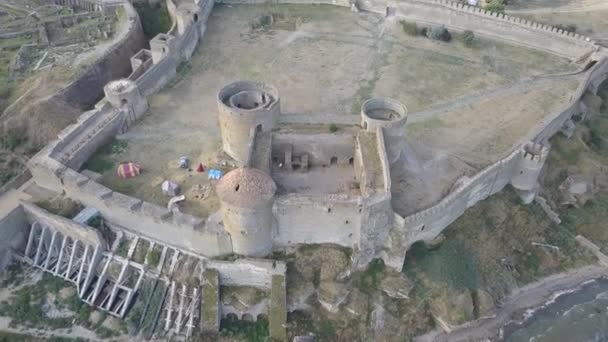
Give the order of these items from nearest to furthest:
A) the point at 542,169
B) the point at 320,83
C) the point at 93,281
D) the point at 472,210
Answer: the point at 93,281 → the point at 472,210 → the point at 542,169 → the point at 320,83

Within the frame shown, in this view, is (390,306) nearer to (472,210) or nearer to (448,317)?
(448,317)

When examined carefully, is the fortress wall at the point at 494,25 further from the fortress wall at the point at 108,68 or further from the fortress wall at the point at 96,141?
the fortress wall at the point at 96,141

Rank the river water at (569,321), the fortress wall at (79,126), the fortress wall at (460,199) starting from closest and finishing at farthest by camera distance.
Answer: the fortress wall at (460,199)
the river water at (569,321)
the fortress wall at (79,126)

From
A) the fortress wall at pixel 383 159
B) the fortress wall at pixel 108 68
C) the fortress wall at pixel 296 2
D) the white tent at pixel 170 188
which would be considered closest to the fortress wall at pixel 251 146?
the white tent at pixel 170 188

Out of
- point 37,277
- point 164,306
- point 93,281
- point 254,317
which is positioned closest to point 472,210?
point 254,317

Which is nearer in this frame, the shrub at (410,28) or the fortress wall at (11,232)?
the fortress wall at (11,232)

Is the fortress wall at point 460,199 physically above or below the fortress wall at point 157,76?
below

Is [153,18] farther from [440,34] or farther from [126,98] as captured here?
[440,34]
